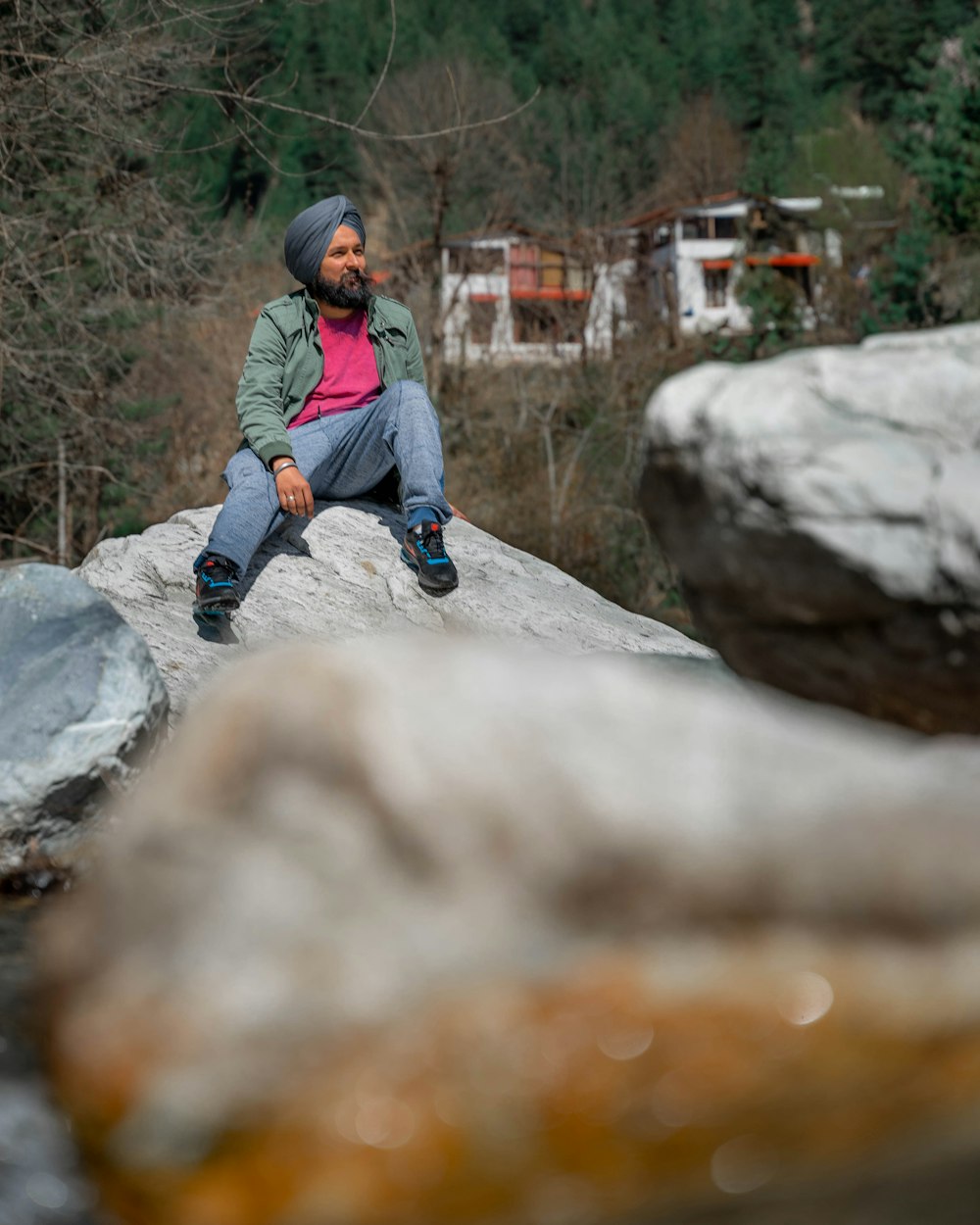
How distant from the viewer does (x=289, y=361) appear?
508cm

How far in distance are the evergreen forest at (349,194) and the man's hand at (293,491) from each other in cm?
190

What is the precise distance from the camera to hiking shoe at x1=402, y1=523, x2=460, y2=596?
4801 millimetres

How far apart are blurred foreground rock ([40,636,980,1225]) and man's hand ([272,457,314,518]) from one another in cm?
265

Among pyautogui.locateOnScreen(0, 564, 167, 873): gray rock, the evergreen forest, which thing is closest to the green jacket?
the evergreen forest

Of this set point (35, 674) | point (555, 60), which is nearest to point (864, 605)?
point (35, 674)

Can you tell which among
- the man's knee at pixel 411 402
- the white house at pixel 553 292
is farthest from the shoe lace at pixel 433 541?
the white house at pixel 553 292

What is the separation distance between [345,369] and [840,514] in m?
3.08

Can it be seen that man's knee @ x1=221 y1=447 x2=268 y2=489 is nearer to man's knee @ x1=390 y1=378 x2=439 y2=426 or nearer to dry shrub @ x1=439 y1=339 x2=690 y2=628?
man's knee @ x1=390 y1=378 x2=439 y2=426

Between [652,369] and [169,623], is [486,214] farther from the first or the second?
[169,623]

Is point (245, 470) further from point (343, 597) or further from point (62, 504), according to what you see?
point (62, 504)

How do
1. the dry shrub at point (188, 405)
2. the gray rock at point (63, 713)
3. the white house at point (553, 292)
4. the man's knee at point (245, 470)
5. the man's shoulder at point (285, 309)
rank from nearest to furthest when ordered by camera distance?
the gray rock at point (63, 713), the man's knee at point (245, 470), the man's shoulder at point (285, 309), the dry shrub at point (188, 405), the white house at point (553, 292)

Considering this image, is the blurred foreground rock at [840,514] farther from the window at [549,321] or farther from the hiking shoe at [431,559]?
the window at [549,321]

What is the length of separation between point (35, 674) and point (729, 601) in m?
1.91

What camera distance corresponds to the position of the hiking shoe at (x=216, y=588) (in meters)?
4.50
